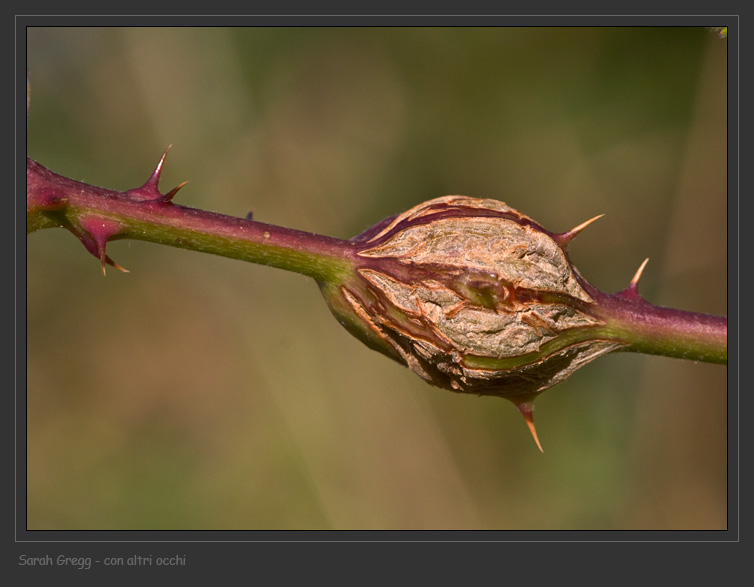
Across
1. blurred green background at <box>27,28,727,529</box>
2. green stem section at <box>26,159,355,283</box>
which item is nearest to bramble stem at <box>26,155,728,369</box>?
green stem section at <box>26,159,355,283</box>

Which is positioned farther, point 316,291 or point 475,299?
point 316,291

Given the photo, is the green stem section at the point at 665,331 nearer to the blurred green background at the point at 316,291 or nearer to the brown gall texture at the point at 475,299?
the brown gall texture at the point at 475,299

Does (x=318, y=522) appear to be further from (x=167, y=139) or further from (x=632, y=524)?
(x=167, y=139)

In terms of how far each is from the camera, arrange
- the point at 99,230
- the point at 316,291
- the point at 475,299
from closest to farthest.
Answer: the point at 99,230, the point at 475,299, the point at 316,291

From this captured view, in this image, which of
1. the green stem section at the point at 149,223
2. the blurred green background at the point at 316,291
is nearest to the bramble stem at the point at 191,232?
the green stem section at the point at 149,223

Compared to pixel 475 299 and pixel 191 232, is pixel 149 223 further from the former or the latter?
pixel 475 299

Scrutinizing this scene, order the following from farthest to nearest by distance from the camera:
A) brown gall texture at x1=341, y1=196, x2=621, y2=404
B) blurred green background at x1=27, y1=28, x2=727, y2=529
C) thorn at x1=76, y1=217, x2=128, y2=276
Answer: blurred green background at x1=27, y1=28, x2=727, y2=529, brown gall texture at x1=341, y1=196, x2=621, y2=404, thorn at x1=76, y1=217, x2=128, y2=276

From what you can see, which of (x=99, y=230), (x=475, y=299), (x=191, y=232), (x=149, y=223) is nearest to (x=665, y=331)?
(x=475, y=299)

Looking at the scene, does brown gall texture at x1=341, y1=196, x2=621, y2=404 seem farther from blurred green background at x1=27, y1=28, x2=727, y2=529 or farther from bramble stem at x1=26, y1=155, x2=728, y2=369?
blurred green background at x1=27, y1=28, x2=727, y2=529
